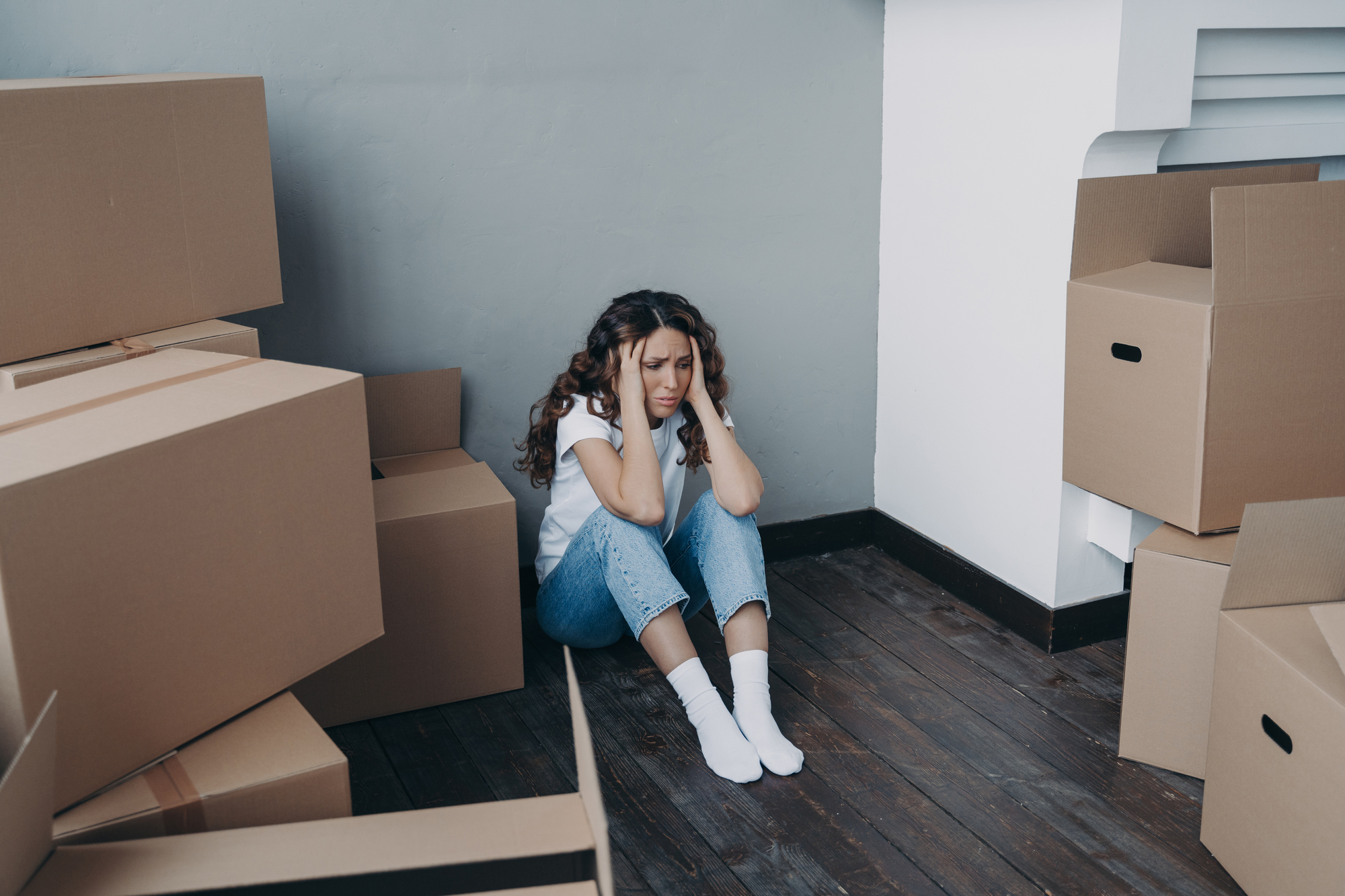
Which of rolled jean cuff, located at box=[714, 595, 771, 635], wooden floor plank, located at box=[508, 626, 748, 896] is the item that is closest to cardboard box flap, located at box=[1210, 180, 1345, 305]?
rolled jean cuff, located at box=[714, 595, 771, 635]

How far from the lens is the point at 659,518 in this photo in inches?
70.6

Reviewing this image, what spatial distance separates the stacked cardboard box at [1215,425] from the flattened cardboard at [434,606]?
3.53 feet

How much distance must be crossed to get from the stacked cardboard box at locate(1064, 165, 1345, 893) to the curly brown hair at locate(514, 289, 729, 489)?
683 millimetres

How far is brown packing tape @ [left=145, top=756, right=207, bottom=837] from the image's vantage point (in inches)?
40.3

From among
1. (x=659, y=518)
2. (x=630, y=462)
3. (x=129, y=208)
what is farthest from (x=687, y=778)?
(x=129, y=208)

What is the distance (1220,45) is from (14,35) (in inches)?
80.9

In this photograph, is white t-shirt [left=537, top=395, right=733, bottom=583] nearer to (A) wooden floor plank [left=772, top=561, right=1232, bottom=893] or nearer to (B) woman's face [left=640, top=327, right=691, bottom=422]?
(B) woman's face [left=640, top=327, right=691, bottom=422]

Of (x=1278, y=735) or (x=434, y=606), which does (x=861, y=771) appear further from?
(x=434, y=606)

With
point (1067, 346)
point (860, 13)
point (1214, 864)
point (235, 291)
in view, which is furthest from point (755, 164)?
point (1214, 864)

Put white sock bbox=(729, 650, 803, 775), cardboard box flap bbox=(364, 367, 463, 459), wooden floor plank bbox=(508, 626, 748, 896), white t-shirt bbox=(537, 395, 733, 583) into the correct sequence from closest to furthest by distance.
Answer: wooden floor plank bbox=(508, 626, 748, 896) < white sock bbox=(729, 650, 803, 775) < white t-shirt bbox=(537, 395, 733, 583) < cardboard box flap bbox=(364, 367, 463, 459)

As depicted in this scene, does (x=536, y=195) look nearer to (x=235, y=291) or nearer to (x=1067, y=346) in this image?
(x=235, y=291)

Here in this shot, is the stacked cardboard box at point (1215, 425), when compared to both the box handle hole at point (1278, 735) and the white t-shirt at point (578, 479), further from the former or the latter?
the white t-shirt at point (578, 479)

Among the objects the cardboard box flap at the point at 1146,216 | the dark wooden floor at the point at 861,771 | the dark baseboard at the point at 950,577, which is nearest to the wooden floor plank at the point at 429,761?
the dark wooden floor at the point at 861,771

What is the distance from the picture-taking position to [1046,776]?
1670 mm
